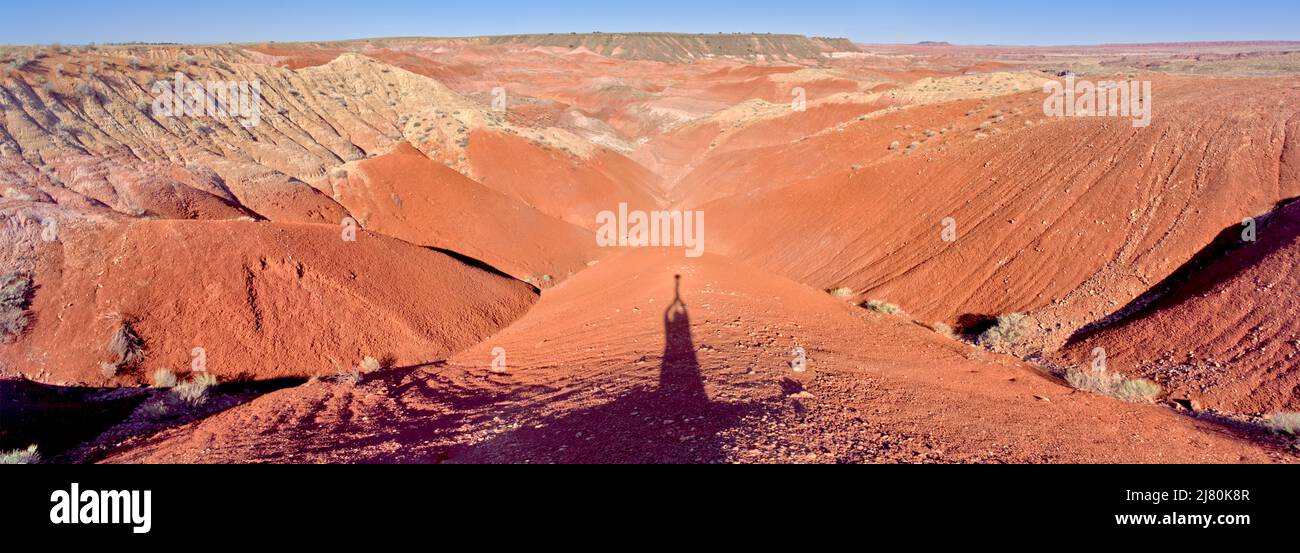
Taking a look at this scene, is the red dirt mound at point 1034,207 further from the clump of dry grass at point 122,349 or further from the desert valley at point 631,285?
the clump of dry grass at point 122,349

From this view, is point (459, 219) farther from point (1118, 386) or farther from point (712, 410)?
point (1118, 386)

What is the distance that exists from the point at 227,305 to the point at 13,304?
101 inches

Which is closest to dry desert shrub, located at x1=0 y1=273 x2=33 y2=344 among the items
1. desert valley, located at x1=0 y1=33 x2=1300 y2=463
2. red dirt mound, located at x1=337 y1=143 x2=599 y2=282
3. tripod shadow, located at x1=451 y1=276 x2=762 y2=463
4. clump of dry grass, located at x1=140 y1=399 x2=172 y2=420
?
desert valley, located at x1=0 y1=33 x2=1300 y2=463

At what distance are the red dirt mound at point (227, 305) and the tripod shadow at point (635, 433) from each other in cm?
592

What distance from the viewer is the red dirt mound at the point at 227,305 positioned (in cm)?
828

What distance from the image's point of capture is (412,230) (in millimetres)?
17141

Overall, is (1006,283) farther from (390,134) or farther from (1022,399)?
(390,134)

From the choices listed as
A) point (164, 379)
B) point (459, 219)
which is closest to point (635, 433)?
point (164, 379)

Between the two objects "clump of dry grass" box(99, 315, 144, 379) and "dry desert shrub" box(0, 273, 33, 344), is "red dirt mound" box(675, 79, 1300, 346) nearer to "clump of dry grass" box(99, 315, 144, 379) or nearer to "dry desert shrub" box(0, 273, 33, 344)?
"clump of dry grass" box(99, 315, 144, 379)

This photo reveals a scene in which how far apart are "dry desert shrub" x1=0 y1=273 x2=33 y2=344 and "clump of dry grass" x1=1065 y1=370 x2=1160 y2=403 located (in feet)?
45.6

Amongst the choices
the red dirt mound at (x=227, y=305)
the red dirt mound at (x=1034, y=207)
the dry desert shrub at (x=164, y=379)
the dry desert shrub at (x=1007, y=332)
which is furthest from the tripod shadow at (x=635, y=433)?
the red dirt mound at (x=1034, y=207)

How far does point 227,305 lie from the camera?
360 inches

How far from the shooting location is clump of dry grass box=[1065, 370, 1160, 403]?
22.7 ft

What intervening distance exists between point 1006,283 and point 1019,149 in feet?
21.6
